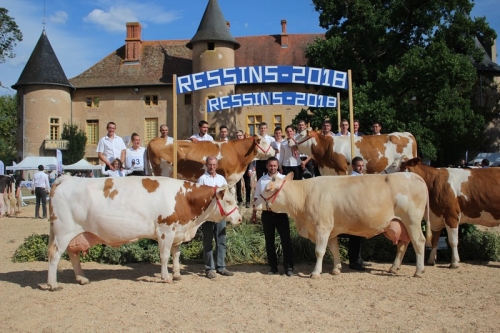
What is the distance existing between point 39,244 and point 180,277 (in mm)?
4054

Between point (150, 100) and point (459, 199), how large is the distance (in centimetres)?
3698

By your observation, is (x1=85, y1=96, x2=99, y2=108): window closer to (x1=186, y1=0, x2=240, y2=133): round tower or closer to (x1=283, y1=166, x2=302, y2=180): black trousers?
(x1=186, y1=0, x2=240, y2=133): round tower

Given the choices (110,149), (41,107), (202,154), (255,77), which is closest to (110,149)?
(110,149)

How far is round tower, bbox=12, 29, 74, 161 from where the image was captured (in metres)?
42.4

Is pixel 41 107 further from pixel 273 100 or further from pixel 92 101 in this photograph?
pixel 273 100

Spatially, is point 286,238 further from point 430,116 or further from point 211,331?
point 430,116

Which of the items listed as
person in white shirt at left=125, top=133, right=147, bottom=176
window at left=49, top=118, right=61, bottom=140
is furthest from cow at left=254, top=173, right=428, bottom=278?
window at left=49, top=118, right=61, bottom=140

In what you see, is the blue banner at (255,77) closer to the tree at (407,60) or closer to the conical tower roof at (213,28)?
the tree at (407,60)

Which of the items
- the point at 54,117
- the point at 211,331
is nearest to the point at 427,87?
the point at 211,331

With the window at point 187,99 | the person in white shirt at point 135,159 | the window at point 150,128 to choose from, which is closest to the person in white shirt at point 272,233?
the person in white shirt at point 135,159

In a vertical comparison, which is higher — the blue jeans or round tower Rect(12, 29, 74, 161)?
round tower Rect(12, 29, 74, 161)

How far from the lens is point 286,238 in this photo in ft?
28.5

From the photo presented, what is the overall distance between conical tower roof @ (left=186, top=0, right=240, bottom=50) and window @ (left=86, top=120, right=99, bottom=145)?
39.1 ft

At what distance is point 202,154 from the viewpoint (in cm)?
1101
